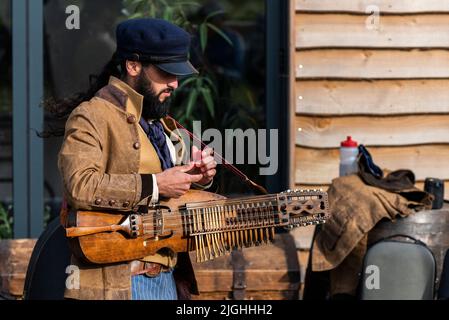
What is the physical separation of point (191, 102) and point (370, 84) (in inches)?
51.5

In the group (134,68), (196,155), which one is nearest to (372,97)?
(196,155)

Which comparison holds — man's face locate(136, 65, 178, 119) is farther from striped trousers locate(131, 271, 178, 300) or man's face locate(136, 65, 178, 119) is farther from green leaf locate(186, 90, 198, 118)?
green leaf locate(186, 90, 198, 118)

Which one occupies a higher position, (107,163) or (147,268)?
(107,163)

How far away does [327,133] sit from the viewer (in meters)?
6.30

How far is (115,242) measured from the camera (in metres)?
3.81

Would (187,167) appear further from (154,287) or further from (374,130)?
(374,130)

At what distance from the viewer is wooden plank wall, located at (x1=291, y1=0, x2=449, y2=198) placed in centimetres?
626

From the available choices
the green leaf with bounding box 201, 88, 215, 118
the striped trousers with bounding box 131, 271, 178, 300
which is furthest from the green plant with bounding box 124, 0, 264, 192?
the striped trousers with bounding box 131, 271, 178, 300

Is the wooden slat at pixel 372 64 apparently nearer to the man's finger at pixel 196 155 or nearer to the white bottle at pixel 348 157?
the white bottle at pixel 348 157

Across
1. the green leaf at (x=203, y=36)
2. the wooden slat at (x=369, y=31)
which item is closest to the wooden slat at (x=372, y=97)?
the wooden slat at (x=369, y=31)

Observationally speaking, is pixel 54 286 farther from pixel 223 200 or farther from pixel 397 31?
pixel 397 31

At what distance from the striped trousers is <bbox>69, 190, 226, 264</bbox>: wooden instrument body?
5.1 inches
